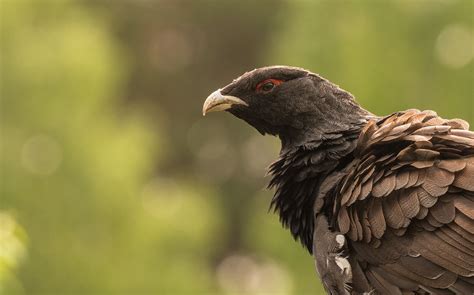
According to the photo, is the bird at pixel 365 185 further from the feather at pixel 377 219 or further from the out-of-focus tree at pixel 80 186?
the out-of-focus tree at pixel 80 186

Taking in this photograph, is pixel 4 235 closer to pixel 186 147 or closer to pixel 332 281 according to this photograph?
pixel 332 281

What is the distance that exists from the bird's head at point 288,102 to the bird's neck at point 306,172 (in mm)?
102

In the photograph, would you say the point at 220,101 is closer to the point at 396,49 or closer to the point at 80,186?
the point at 396,49

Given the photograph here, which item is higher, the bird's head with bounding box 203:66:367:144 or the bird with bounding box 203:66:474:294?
the bird's head with bounding box 203:66:367:144

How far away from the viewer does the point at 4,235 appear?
6906 millimetres

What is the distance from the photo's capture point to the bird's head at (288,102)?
7.12 m

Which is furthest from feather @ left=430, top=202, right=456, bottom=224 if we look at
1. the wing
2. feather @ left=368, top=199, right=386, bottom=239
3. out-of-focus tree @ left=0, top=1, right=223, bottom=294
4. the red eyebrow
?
out-of-focus tree @ left=0, top=1, right=223, bottom=294

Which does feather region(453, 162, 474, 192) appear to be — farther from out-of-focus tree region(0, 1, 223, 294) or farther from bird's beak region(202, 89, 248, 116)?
out-of-focus tree region(0, 1, 223, 294)

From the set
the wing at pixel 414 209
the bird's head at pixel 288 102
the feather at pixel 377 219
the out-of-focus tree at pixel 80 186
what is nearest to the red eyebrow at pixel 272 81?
the bird's head at pixel 288 102

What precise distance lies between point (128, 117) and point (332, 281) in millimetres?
15598

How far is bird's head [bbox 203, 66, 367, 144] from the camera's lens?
7.12m

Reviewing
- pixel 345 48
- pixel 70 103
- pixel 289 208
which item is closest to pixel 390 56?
pixel 345 48

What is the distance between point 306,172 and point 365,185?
713 millimetres

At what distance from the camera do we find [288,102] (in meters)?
7.23
